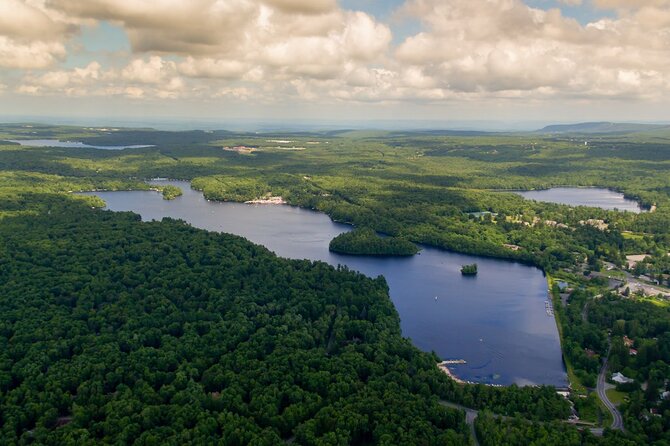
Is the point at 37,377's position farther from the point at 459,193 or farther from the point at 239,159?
the point at 239,159

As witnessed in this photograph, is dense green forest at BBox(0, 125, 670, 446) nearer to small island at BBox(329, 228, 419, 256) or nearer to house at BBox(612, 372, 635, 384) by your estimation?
house at BBox(612, 372, 635, 384)

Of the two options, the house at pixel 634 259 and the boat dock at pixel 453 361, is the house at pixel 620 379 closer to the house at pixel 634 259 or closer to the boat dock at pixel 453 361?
the boat dock at pixel 453 361

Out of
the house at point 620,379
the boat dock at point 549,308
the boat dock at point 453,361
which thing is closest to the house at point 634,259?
the boat dock at point 549,308

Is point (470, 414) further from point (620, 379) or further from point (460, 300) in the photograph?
point (460, 300)

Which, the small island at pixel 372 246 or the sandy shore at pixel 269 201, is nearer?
the small island at pixel 372 246

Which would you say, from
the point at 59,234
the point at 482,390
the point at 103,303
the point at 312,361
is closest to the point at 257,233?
the point at 59,234

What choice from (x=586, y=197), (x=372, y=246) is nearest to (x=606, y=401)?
(x=372, y=246)

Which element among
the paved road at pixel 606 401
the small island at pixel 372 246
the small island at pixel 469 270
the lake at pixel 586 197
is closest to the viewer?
the paved road at pixel 606 401
